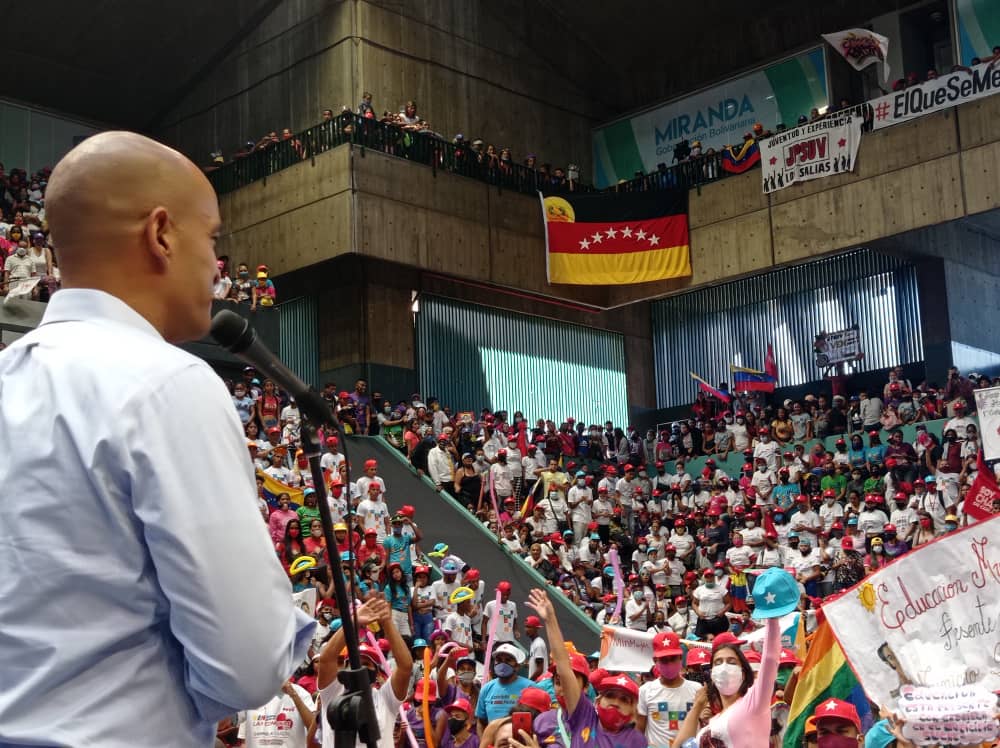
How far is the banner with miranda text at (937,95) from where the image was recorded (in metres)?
22.7

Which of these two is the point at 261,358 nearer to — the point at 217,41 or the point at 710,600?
the point at 710,600

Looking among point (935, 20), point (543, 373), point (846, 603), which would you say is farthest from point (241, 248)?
point (846, 603)

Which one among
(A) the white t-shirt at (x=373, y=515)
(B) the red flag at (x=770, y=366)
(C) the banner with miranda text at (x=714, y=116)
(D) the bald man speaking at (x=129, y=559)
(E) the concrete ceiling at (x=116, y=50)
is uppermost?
(E) the concrete ceiling at (x=116, y=50)

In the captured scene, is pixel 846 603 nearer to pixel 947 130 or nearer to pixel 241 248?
pixel 947 130

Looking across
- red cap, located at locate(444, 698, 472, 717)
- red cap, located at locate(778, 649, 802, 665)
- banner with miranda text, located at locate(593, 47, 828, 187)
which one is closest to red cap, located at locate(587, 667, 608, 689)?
red cap, located at locate(778, 649, 802, 665)

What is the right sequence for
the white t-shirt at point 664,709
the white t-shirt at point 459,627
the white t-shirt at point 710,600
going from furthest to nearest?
the white t-shirt at point 710,600 < the white t-shirt at point 459,627 < the white t-shirt at point 664,709

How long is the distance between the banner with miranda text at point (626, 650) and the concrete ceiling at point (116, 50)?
21145mm

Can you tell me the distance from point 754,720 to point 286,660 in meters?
4.00

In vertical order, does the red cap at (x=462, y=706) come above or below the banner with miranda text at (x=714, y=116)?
below

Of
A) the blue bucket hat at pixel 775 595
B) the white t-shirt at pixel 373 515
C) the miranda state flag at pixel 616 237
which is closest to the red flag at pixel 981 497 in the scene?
the blue bucket hat at pixel 775 595

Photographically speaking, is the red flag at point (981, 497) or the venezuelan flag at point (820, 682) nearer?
the venezuelan flag at point (820, 682)

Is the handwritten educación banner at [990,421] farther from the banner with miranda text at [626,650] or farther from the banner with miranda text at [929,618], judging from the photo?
the banner with miranda text at [929,618]

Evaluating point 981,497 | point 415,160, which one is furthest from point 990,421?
point 415,160

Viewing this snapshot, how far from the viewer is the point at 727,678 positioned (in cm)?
546
